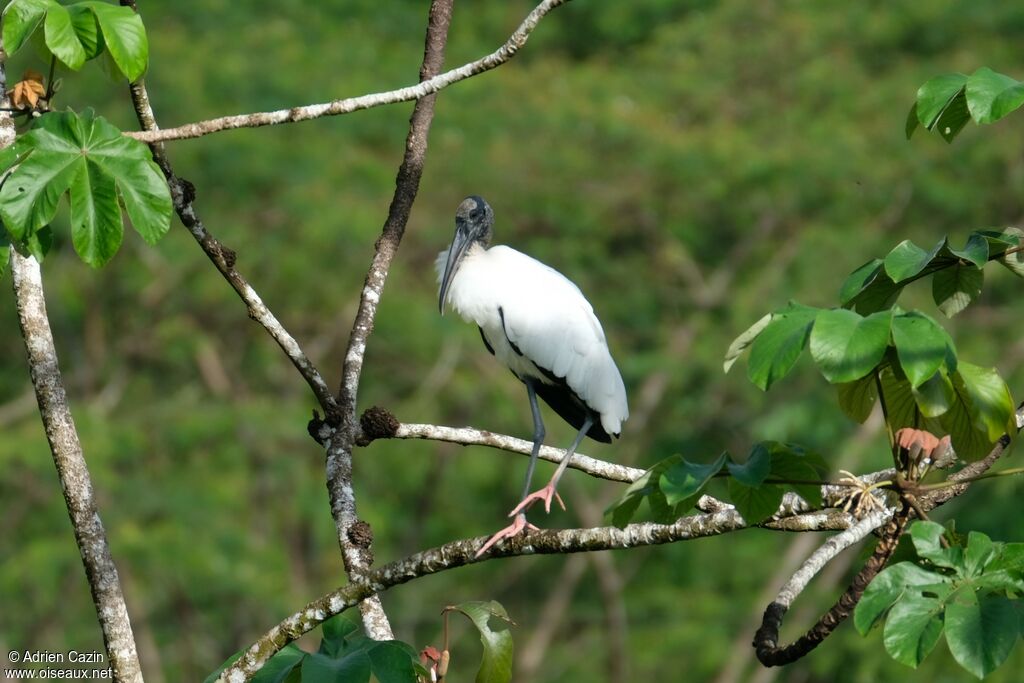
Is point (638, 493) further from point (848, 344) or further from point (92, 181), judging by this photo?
point (92, 181)

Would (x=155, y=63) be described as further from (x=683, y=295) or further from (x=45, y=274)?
(x=683, y=295)

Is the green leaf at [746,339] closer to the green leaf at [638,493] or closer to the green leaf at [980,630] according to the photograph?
the green leaf at [638,493]

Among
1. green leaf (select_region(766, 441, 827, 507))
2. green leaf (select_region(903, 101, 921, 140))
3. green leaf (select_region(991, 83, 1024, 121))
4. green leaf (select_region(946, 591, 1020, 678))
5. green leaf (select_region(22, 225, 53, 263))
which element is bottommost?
green leaf (select_region(946, 591, 1020, 678))

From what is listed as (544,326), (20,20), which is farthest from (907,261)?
(544,326)

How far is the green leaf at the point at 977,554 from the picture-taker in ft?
6.56

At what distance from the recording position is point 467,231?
4785 mm

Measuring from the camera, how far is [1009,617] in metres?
1.91

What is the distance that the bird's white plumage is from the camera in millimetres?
4488

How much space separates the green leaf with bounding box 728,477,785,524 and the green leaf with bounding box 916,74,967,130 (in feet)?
2.34

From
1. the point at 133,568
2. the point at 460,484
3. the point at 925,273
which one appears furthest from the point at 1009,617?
the point at 460,484

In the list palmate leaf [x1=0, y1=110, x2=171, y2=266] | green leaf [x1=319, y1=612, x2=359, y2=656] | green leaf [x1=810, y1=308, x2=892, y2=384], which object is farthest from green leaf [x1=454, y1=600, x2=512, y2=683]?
green leaf [x1=810, y1=308, x2=892, y2=384]

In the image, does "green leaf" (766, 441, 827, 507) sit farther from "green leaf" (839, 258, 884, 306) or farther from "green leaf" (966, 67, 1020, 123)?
"green leaf" (966, 67, 1020, 123)

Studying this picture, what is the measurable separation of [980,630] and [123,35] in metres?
1.72

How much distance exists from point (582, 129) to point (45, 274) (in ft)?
14.8
